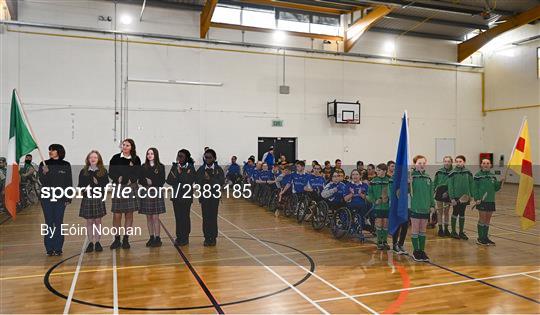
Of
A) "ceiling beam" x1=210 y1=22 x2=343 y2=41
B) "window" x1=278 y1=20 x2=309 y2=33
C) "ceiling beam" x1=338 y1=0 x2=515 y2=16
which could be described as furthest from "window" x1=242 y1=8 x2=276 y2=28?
"ceiling beam" x1=338 y1=0 x2=515 y2=16

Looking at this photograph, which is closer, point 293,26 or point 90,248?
point 90,248

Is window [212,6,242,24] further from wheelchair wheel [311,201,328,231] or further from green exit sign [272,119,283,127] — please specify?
wheelchair wheel [311,201,328,231]

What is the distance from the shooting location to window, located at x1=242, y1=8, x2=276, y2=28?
14.6 meters

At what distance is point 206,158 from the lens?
6.46 metres

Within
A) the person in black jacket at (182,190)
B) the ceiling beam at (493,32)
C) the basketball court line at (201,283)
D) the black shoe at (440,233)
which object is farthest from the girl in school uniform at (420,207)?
the ceiling beam at (493,32)

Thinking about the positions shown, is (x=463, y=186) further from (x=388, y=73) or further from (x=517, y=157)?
(x=388, y=73)

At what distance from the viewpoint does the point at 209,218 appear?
6.46m

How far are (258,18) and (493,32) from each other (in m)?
9.51

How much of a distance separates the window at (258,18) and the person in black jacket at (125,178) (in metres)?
9.92

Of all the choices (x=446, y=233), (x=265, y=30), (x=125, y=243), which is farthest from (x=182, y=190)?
(x=265, y=30)

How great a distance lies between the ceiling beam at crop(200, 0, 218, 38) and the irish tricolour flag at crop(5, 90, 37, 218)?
26.4ft

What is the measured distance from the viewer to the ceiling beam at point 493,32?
14866 mm

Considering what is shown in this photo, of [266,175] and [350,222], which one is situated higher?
[266,175]

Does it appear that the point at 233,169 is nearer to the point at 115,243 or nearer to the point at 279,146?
the point at 279,146
